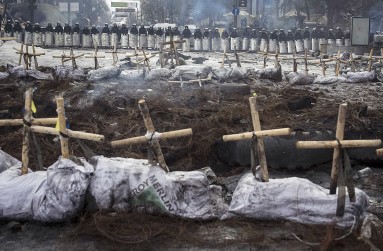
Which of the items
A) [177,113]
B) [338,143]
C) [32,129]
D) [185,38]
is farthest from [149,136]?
[185,38]

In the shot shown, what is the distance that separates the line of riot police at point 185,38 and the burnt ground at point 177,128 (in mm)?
13131

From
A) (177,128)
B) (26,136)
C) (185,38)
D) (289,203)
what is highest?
(185,38)

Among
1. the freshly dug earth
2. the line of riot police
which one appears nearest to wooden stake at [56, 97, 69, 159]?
the freshly dug earth

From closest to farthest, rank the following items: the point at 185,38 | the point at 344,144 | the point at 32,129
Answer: the point at 344,144
the point at 32,129
the point at 185,38

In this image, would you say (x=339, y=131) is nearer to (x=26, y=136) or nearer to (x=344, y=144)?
(x=344, y=144)

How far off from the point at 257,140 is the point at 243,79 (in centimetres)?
927

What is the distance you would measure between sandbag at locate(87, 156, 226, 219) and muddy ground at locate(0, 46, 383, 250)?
134 mm

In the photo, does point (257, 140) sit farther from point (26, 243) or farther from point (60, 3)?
point (60, 3)

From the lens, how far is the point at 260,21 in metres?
42.2

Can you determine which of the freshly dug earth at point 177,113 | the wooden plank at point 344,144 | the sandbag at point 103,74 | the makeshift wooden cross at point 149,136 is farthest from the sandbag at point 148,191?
the sandbag at point 103,74

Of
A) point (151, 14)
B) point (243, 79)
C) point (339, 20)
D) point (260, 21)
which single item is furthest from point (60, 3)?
point (243, 79)

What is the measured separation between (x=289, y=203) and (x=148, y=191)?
1427 millimetres

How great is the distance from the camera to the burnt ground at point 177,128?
4.34 metres

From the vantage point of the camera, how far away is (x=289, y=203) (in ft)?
15.1
